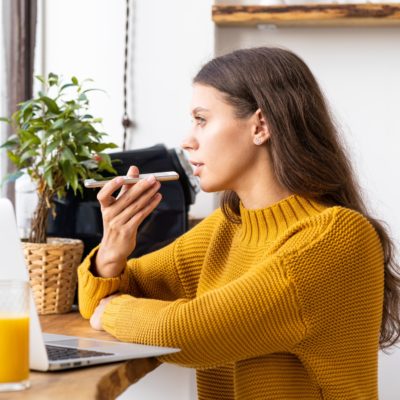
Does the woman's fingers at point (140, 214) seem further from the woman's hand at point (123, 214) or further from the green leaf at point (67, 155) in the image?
the green leaf at point (67, 155)

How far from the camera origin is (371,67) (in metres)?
2.53

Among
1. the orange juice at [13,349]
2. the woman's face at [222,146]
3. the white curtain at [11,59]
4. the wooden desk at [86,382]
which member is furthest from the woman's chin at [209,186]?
the white curtain at [11,59]

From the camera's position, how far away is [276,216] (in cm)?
154

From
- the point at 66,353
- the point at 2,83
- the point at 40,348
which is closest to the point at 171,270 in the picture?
the point at 66,353

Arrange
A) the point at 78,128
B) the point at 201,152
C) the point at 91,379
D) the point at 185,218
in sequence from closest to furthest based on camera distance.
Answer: the point at 91,379 → the point at 201,152 → the point at 78,128 → the point at 185,218

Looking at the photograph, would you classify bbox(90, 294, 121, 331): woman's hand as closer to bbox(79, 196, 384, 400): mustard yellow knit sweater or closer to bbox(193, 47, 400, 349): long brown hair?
bbox(79, 196, 384, 400): mustard yellow knit sweater

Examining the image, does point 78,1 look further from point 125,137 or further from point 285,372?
point 285,372

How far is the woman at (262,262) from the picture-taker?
1.33 m

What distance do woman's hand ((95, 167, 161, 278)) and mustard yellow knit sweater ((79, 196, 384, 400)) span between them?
48 millimetres

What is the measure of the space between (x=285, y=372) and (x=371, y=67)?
52.4 inches

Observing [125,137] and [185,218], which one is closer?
[185,218]

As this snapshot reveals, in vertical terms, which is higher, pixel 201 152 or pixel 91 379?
pixel 201 152

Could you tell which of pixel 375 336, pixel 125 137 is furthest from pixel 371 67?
pixel 375 336

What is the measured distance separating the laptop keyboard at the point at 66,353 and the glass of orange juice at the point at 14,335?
0.14 metres
